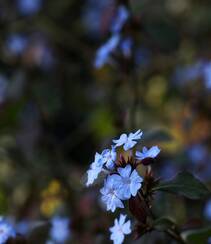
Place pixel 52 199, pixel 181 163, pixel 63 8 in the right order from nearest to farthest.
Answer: pixel 52 199 → pixel 181 163 → pixel 63 8

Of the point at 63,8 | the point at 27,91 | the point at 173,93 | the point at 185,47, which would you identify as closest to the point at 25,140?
the point at 27,91

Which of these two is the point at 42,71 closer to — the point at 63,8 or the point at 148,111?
the point at 148,111

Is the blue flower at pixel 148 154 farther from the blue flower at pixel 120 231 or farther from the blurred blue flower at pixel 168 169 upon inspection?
the blurred blue flower at pixel 168 169

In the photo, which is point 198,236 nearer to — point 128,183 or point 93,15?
point 128,183

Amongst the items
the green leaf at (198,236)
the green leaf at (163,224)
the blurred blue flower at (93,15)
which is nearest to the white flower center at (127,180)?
the green leaf at (163,224)

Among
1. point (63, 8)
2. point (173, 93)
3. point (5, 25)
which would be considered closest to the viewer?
point (173, 93)

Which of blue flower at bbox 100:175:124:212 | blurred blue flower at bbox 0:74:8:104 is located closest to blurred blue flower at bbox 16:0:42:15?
blurred blue flower at bbox 0:74:8:104

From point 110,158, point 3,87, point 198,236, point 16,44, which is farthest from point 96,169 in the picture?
point 16,44

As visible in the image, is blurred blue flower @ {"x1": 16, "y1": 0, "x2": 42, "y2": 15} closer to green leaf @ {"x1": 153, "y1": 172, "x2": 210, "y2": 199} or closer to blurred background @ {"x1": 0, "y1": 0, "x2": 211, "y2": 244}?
blurred background @ {"x1": 0, "y1": 0, "x2": 211, "y2": 244}
